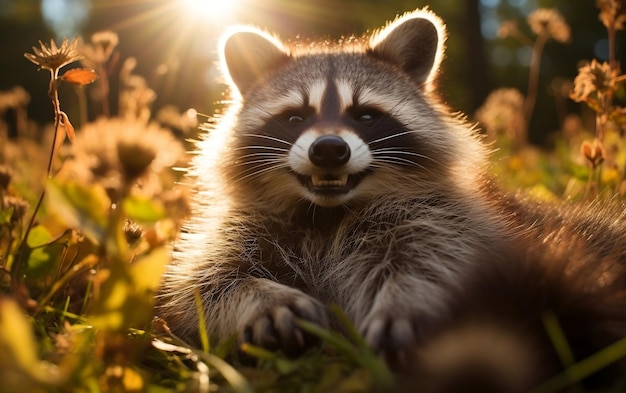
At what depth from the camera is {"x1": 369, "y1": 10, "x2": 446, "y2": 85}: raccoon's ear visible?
161 inches

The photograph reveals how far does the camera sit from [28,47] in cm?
3103

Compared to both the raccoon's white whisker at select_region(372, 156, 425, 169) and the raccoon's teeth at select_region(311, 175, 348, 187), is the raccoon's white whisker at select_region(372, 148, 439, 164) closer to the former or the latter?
the raccoon's white whisker at select_region(372, 156, 425, 169)

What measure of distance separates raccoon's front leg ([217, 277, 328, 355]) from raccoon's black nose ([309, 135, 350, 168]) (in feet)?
2.11

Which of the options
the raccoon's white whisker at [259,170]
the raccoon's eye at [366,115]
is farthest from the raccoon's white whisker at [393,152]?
the raccoon's white whisker at [259,170]

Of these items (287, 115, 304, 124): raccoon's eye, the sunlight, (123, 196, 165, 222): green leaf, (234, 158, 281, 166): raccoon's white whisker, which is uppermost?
the sunlight

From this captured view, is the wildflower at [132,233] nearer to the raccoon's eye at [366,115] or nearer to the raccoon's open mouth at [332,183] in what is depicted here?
the raccoon's open mouth at [332,183]

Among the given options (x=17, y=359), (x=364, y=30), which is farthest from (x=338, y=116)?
(x=364, y=30)

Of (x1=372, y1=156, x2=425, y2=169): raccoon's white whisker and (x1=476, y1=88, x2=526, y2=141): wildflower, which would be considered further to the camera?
(x1=476, y1=88, x2=526, y2=141): wildflower

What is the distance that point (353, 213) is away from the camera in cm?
321

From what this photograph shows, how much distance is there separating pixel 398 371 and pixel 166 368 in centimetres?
79

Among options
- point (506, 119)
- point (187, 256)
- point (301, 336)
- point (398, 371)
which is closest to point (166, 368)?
point (301, 336)

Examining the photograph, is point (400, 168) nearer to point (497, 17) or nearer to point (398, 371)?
point (398, 371)

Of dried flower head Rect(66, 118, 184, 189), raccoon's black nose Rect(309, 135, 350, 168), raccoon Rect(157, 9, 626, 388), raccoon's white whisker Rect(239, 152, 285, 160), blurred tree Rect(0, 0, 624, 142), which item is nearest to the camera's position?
dried flower head Rect(66, 118, 184, 189)

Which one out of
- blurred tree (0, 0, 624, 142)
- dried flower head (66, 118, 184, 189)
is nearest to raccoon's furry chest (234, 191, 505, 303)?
dried flower head (66, 118, 184, 189)
